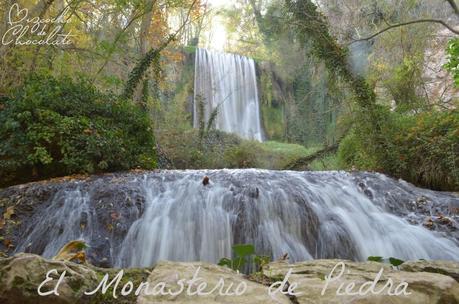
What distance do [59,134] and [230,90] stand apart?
16.1 meters

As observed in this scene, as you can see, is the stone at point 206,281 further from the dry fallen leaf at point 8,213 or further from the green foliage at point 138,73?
the green foliage at point 138,73

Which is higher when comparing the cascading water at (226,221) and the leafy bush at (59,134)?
the leafy bush at (59,134)

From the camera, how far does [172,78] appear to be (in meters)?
20.8

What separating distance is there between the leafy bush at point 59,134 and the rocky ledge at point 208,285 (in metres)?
5.40

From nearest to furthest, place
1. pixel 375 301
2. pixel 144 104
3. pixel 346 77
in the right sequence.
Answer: pixel 375 301 → pixel 346 77 → pixel 144 104

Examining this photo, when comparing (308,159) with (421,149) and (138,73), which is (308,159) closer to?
(421,149)

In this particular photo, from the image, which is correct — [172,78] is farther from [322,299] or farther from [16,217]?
[322,299]

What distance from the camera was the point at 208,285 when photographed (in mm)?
1811

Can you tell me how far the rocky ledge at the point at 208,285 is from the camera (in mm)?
1665

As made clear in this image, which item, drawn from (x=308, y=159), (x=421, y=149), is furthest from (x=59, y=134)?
(x=308, y=159)

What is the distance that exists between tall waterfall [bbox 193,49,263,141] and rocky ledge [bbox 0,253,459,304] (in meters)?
19.1

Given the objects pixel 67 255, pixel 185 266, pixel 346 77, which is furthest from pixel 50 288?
pixel 346 77

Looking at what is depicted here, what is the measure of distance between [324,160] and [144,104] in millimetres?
6749

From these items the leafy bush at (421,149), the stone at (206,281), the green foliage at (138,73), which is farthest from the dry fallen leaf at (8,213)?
the leafy bush at (421,149)
